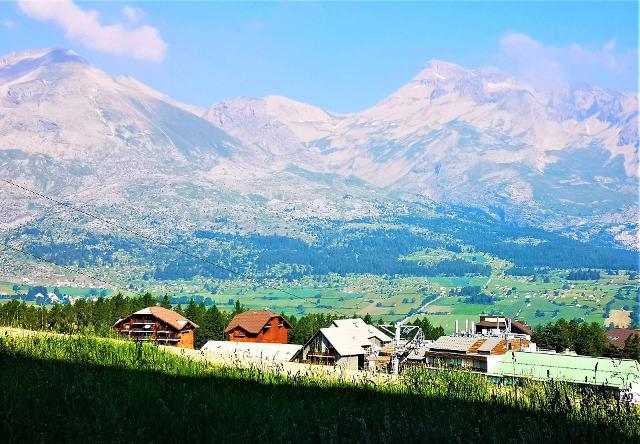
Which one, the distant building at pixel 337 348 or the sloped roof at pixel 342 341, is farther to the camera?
the sloped roof at pixel 342 341

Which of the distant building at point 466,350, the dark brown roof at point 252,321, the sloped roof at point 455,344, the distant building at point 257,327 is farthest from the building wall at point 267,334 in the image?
the distant building at point 466,350

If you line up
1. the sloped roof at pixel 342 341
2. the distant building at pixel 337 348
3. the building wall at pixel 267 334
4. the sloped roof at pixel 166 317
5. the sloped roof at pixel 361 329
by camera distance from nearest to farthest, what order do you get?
1. the distant building at pixel 337 348
2. the sloped roof at pixel 342 341
3. the sloped roof at pixel 166 317
4. the sloped roof at pixel 361 329
5. the building wall at pixel 267 334

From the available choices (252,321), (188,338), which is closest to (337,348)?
(188,338)

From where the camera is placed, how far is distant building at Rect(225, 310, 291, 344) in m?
70.1

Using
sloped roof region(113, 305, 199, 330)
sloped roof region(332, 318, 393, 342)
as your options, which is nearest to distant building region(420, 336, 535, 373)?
sloped roof region(332, 318, 393, 342)

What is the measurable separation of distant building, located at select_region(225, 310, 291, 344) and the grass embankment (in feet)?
197

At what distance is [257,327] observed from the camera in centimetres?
7038

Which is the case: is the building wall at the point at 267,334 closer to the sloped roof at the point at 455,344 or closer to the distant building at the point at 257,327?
the distant building at the point at 257,327

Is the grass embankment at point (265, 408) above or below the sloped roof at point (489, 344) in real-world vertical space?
above

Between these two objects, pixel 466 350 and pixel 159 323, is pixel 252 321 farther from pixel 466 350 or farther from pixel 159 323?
pixel 466 350

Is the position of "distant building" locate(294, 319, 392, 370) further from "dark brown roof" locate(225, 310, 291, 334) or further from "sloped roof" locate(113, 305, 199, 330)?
"sloped roof" locate(113, 305, 199, 330)

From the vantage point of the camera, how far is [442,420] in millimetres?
6926

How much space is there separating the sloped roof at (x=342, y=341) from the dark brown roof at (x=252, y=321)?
1155cm

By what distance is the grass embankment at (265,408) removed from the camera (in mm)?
6211
